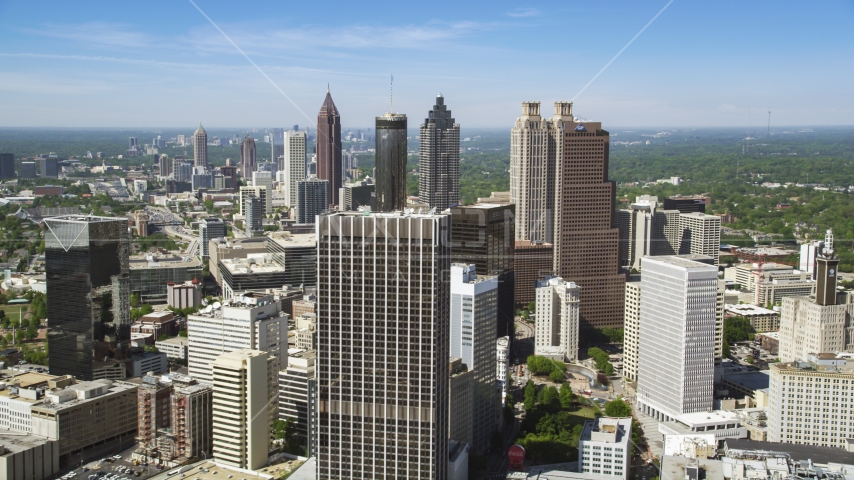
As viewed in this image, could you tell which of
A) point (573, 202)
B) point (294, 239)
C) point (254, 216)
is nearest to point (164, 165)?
point (254, 216)

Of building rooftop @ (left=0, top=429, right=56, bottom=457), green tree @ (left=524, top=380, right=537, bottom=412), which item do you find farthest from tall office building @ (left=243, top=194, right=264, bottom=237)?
building rooftop @ (left=0, top=429, right=56, bottom=457)

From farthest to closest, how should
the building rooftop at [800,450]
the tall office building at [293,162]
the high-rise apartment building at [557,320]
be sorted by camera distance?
1. the tall office building at [293,162]
2. the high-rise apartment building at [557,320]
3. the building rooftop at [800,450]

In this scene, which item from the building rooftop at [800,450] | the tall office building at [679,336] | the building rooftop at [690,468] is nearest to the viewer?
the building rooftop at [690,468]

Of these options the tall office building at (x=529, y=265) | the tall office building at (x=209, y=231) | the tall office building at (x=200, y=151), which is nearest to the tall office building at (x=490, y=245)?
the tall office building at (x=529, y=265)

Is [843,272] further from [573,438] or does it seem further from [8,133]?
[8,133]

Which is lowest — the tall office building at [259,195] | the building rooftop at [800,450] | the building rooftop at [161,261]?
the building rooftop at [800,450]

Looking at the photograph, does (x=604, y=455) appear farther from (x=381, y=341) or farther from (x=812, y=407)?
(x=381, y=341)

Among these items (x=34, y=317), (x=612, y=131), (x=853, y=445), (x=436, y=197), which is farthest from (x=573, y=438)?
(x=34, y=317)

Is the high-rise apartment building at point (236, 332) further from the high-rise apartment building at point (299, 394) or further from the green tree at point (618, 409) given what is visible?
the green tree at point (618, 409)
